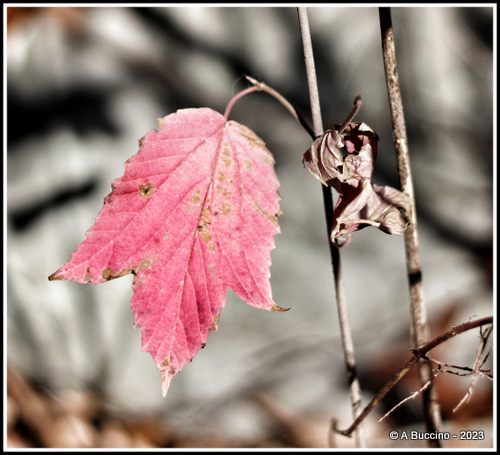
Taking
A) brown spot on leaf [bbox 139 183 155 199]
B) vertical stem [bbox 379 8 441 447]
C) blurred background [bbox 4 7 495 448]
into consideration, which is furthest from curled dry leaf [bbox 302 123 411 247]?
blurred background [bbox 4 7 495 448]

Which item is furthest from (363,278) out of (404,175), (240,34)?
(240,34)

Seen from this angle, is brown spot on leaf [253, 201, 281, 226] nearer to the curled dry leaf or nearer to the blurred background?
the curled dry leaf

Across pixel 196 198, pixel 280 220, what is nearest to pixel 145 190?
pixel 196 198

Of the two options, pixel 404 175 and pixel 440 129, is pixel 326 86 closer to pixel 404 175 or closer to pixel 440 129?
pixel 440 129

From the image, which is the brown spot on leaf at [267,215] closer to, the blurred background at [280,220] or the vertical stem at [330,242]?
the vertical stem at [330,242]

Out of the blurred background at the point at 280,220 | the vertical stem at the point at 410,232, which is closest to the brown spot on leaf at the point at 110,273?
the vertical stem at the point at 410,232

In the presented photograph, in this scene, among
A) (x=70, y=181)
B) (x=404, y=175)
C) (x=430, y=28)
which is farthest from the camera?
(x=70, y=181)

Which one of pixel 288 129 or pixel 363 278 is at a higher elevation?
pixel 288 129
